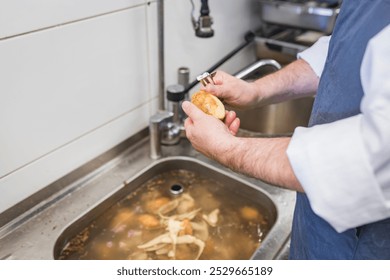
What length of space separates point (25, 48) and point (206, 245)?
23.6 inches

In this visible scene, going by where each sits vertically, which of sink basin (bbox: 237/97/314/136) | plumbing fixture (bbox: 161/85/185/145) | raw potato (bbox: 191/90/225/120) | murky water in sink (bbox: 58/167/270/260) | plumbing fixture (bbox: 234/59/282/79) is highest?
raw potato (bbox: 191/90/225/120)

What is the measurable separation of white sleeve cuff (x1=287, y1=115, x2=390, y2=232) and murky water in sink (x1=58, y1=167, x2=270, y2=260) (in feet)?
1.36

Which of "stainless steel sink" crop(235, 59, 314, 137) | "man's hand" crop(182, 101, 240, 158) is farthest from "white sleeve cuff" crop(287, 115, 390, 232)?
"stainless steel sink" crop(235, 59, 314, 137)

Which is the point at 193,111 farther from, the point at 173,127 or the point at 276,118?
the point at 276,118

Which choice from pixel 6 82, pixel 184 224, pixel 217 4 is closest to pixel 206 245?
pixel 184 224

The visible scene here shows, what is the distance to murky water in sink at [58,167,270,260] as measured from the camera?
2.94 feet

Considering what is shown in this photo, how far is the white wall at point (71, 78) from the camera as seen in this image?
764mm

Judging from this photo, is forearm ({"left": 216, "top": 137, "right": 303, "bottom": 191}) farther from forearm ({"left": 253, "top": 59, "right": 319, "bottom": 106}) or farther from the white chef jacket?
forearm ({"left": 253, "top": 59, "right": 319, "bottom": 106})

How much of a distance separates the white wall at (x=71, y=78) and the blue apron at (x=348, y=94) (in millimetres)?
533

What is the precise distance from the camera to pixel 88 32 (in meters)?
0.88

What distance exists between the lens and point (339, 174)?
50 centimetres

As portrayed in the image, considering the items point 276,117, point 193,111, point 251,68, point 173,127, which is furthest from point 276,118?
point 193,111

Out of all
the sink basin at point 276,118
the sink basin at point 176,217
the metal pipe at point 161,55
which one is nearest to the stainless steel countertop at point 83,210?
the sink basin at point 176,217

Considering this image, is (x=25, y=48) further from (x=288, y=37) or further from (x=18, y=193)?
(x=288, y=37)
